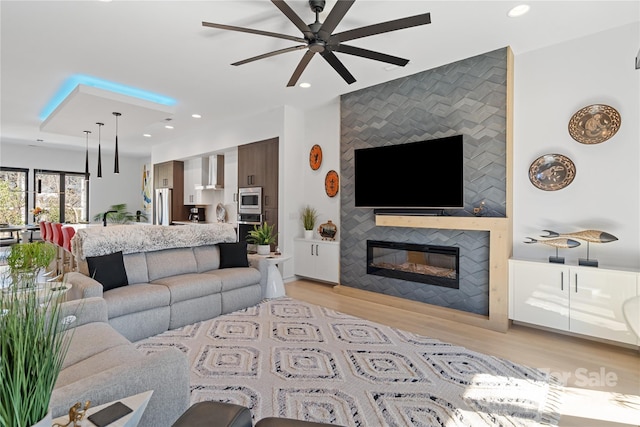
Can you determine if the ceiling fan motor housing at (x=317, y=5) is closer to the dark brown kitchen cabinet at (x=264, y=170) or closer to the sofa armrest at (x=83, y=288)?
the sofa armrest at (x=83, y=288)

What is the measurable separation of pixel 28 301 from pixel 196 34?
3.06 metres

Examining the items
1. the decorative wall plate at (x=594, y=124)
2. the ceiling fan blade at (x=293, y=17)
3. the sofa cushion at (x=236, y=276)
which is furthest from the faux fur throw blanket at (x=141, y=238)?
the decorative wall plate at (x=594, y=124)

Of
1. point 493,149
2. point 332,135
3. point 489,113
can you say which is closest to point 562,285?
point 493,149

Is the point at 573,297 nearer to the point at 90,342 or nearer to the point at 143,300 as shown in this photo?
the point at 90,342

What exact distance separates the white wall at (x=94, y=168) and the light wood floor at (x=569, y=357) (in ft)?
28.6

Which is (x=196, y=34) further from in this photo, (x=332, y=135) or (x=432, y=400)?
(x=432, y=400)

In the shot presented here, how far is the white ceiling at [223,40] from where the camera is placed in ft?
8.95

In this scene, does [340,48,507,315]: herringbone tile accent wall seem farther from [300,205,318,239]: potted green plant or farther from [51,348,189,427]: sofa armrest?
[51,348,189,427]: sofa armrest

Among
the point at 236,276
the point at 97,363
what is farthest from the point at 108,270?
the point at 97,363

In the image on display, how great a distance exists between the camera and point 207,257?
4.04 meters

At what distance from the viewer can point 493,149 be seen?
3549mm

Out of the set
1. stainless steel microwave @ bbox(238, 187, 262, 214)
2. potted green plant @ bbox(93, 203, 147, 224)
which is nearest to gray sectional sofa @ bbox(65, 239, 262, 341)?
stainless steel microwave @ bbox(238, 187, 262, 214)

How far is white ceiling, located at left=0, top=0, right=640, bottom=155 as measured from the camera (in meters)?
2.73

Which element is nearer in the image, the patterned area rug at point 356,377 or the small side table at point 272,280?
the patterned area rug at point 356,377
